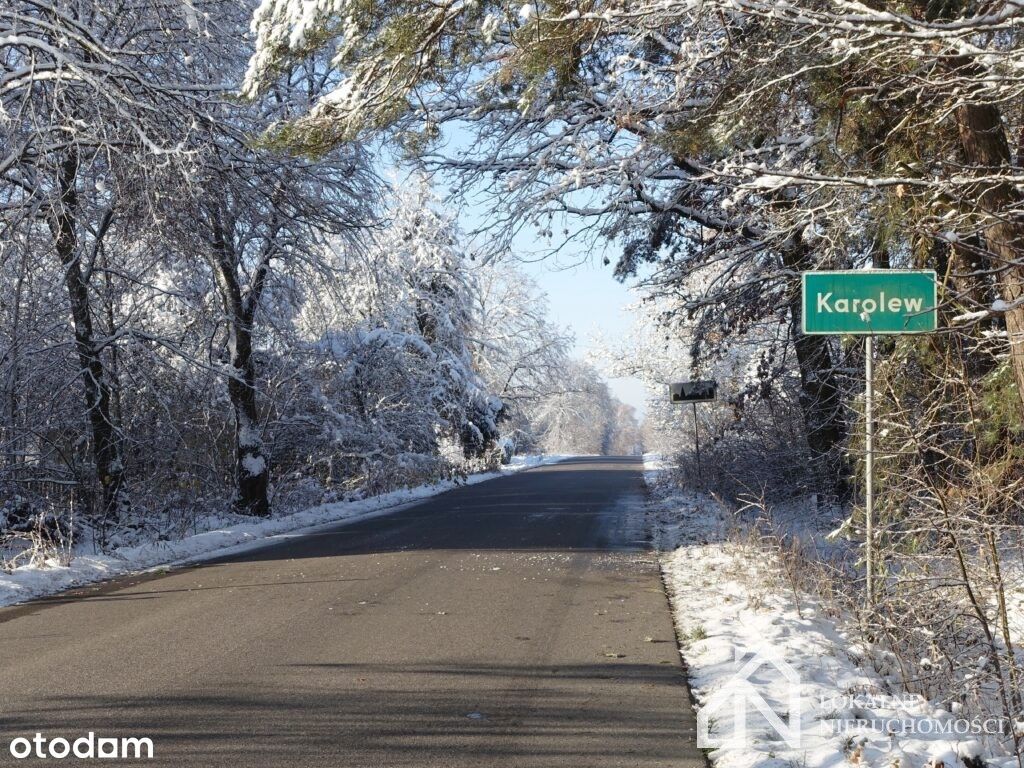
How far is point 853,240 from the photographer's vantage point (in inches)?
430

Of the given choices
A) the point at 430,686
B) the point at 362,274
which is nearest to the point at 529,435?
the point at 362,274

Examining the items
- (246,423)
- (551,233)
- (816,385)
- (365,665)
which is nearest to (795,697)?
(365,665)

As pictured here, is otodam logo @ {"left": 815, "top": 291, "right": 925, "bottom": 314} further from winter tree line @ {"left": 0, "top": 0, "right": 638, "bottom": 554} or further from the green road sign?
winter tree line @ {"left": 0, "top": 0, "right": 638, "bottom": 554}

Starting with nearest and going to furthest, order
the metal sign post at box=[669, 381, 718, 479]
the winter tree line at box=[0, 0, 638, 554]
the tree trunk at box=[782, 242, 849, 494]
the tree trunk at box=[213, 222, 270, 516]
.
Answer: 1. the winter tree line at box=[0, 0, 638, 554]
2. the tree trunk at box=[782, 242, 849, 494]
3. the tree trunk at box=[213, 222, 270, 516]
4. the metal sign post at box=[669, 381, 718, 479]

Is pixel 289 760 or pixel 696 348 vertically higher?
pixel 696 348

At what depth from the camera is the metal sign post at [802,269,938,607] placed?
663cm

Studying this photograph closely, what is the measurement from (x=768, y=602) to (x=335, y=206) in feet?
35.3

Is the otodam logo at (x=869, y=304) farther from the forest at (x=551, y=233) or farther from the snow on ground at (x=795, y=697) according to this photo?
the snow on ground at (x=795, y=697)

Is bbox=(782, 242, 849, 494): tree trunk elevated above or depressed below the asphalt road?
above

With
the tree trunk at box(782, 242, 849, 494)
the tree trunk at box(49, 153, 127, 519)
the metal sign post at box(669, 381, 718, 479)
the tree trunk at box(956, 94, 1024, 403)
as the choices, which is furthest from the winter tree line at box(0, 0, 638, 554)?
the metal sign post at box(669, 381, 718, 479)

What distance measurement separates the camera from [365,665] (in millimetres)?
6035

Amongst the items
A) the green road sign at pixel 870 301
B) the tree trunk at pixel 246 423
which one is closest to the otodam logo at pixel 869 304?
the green road sign at pixel 870 301

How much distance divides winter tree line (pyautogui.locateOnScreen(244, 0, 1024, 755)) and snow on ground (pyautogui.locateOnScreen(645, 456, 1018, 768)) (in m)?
0.34

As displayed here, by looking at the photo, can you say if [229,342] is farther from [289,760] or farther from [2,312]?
[289,760]
